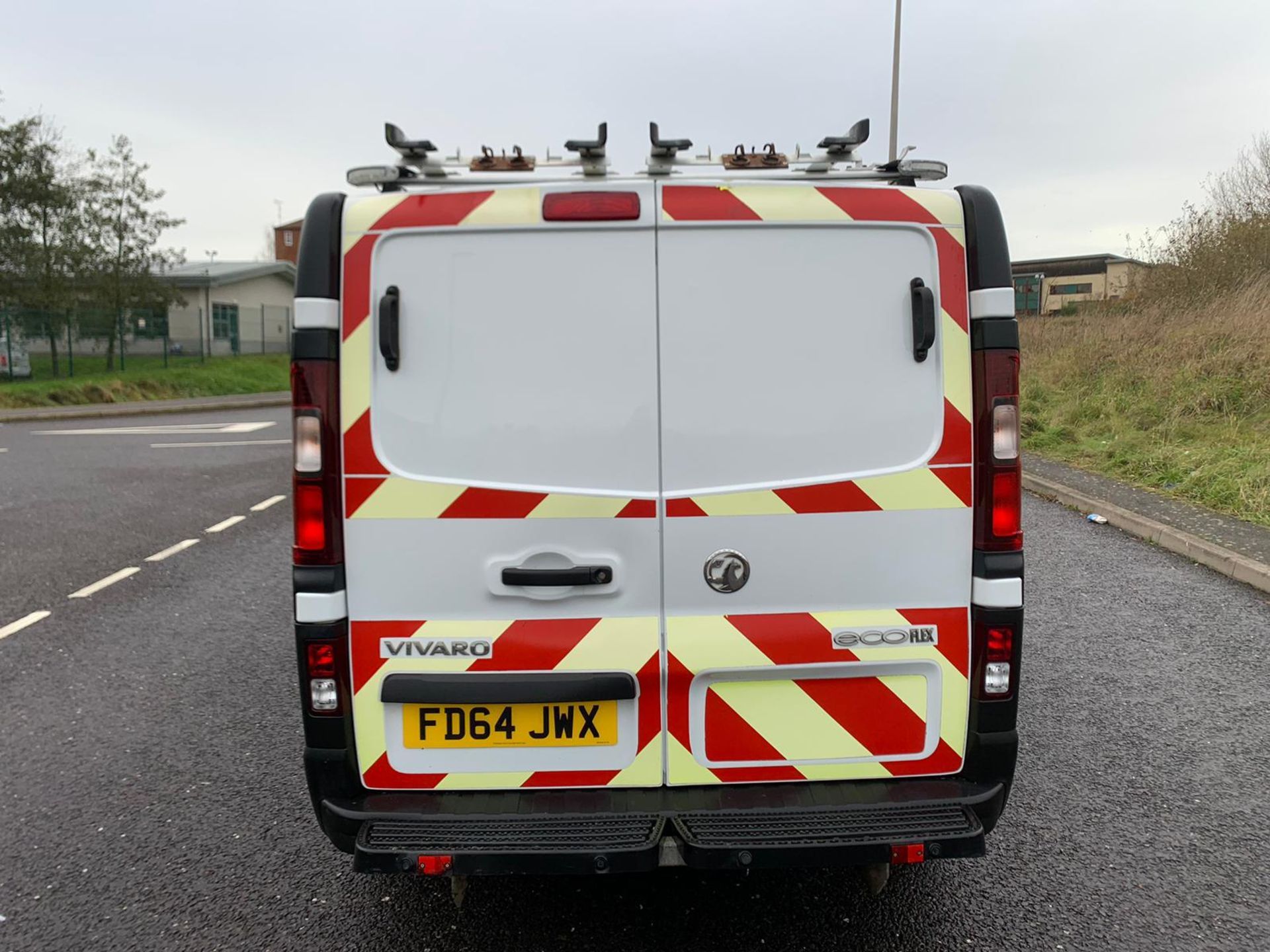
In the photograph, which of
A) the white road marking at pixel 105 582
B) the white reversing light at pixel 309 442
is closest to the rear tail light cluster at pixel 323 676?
the white reversing light at pixel 309 442

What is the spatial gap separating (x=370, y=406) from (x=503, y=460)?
0.37m

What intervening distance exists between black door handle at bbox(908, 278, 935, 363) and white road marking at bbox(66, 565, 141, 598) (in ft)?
20.8

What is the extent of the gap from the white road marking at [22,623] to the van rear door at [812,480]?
5170 millimetres

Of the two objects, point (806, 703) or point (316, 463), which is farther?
point (806, 703)

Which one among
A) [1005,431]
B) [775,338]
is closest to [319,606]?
[775,338]

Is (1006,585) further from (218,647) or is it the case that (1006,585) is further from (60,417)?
(60,417)

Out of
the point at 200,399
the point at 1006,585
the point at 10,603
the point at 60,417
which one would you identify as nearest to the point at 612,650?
the point at 1006,585

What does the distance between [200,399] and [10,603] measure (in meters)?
22.0

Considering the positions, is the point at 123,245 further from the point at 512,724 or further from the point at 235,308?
the point at 512,724

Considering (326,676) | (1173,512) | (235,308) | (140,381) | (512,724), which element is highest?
(235,308)

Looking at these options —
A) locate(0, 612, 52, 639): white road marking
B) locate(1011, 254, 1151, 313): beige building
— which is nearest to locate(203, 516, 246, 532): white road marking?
locate(0, 612, 52, 639): white road marking

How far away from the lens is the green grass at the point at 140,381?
2431 cm

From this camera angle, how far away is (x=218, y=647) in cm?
561

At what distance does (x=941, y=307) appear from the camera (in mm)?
2506
